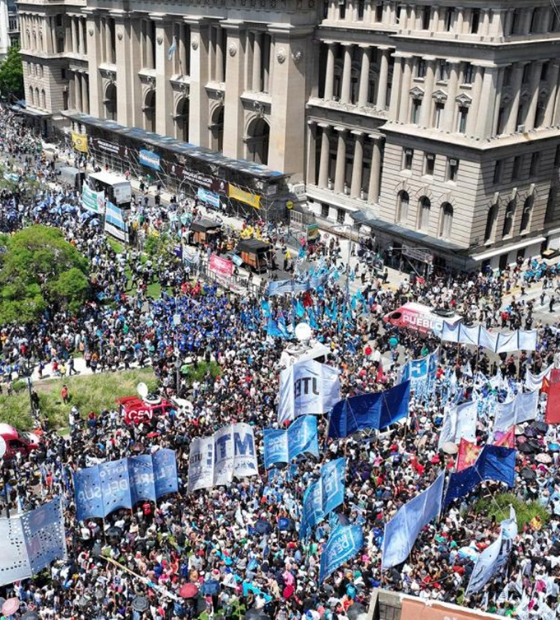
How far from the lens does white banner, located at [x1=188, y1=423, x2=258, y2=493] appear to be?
29672 mm

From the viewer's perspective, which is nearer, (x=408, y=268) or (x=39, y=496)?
(x=39, y=496)

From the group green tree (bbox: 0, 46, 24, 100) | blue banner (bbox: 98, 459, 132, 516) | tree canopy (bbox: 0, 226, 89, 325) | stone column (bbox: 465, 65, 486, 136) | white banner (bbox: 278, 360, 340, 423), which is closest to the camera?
blue banner (bbox: 98, 459, 132, 516)

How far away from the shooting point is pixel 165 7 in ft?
257

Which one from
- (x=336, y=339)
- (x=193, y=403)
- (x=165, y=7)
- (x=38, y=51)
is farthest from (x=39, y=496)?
→ (x=38, y=51)

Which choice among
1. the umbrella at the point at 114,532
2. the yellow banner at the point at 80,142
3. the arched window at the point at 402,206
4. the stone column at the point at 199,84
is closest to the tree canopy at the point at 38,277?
the umbrella at the point at 114,532

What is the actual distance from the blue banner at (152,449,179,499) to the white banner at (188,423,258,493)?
0.76 m

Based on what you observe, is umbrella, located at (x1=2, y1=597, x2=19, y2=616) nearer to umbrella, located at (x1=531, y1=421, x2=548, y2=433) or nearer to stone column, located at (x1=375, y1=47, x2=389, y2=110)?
umbrella, located at (x1=531, y1=421, x2=548, y2=433)

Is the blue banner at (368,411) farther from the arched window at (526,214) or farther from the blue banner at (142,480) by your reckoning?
the arched window at (526,214)

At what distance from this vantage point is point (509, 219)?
59969 millimetres

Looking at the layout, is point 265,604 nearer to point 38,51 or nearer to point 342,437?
point 342,437

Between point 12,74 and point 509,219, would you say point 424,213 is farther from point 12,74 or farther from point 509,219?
point 12,74

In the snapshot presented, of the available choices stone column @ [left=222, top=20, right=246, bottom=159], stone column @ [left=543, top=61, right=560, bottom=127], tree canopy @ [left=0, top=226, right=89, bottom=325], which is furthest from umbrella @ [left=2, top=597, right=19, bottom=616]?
stone column @ [left=222, top=20, right=246, bottom=159]

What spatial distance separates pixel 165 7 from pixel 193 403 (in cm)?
5095

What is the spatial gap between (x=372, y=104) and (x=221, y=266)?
68.2 feet
